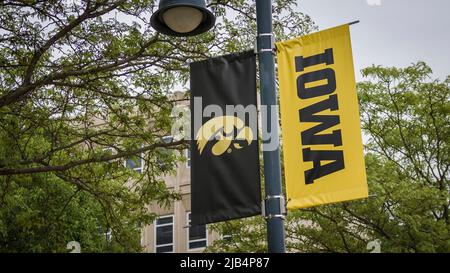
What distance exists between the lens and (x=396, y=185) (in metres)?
15.8

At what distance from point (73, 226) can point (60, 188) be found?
9.43ft

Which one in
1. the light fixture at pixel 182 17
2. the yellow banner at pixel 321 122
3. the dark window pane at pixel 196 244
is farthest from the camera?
the dark window pane at pixel 196 244

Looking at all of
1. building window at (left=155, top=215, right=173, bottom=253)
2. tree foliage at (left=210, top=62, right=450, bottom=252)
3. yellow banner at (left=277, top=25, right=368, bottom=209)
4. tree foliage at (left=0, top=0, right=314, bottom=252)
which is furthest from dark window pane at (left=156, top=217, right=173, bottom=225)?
yellow banner at (left=277, top=25, right=368, bottom=209)

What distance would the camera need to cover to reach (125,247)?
13.1m

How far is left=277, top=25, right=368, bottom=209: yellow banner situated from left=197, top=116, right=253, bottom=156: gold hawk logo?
14.7 inches

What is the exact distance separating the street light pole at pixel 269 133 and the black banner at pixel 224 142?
0.33ft

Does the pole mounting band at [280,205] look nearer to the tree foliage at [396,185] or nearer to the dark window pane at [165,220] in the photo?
the tree foliage at [396,185]

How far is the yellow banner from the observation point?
18.3 feet

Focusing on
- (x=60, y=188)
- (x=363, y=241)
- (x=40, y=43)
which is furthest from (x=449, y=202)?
(x=40, y=43)

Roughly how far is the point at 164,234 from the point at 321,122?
25.2 m

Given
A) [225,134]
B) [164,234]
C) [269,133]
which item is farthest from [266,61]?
[164,234]

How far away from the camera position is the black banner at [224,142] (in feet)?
18.9

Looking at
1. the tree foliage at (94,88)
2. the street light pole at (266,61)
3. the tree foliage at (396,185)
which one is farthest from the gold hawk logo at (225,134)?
the tree foliage at (396,185)

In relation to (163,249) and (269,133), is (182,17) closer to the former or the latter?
(269,133)
